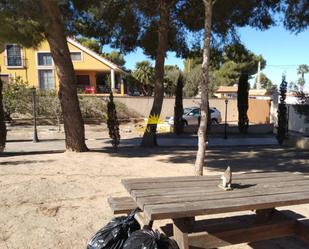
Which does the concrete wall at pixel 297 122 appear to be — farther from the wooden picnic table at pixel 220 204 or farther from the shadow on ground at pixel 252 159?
the wooden picnic table at pixel 220 204

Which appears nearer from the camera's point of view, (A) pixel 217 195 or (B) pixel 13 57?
(A) pixel 217 195

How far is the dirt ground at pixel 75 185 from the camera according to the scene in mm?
4547

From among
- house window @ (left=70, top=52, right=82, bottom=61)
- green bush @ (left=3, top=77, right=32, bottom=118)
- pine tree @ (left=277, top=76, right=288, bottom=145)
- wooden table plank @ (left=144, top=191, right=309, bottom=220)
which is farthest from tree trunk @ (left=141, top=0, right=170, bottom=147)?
house window @ (left=70, top=52, right=82, bottom=61)

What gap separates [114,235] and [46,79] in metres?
33.3

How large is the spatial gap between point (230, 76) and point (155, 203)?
57889 mm

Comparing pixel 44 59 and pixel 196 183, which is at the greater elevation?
pixel 44 59

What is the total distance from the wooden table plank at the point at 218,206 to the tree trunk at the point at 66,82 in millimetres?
8049

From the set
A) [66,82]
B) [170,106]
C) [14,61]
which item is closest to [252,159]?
[66,82]

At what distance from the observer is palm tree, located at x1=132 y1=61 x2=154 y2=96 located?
4581cm

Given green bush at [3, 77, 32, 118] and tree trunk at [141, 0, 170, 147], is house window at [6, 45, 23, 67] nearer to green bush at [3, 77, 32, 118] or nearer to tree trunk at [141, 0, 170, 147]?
green bush at [3, 77, 32, 118]

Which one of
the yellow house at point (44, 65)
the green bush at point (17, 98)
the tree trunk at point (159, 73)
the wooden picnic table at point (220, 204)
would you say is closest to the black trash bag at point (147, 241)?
the wooden picnic table at point (220, 204)

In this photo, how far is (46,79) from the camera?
34969 millimetres

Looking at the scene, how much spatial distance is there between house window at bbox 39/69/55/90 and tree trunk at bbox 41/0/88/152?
81.6 feet

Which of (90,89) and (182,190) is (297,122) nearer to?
(182,190)
